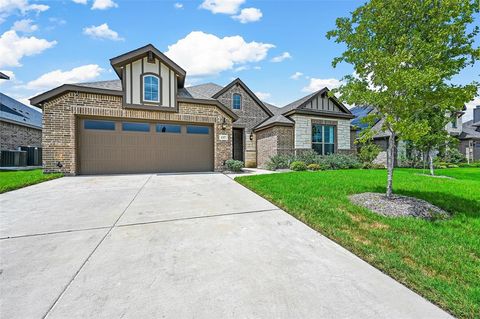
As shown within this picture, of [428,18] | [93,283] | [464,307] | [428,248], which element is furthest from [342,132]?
[93,283]

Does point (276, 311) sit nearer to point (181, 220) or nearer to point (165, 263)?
point (165, 263)

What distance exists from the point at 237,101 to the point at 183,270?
15181 millimetres

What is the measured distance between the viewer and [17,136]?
1434 cm

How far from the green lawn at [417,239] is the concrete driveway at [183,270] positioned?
226 mm

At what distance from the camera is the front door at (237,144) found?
54.6 ft

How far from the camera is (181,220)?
3.87 meters

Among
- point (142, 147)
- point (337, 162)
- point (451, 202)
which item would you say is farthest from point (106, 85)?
point (337, 162)

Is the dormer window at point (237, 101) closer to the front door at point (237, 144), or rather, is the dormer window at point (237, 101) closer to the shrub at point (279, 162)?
the front door at point (237, 144)

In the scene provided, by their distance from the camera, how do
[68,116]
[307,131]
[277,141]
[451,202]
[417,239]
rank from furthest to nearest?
1. [307,131]
2. [277,141]
3. [68,116]
4. [451,202]
5. [417,239]

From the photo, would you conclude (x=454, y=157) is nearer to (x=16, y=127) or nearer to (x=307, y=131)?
(x=307, y=131)

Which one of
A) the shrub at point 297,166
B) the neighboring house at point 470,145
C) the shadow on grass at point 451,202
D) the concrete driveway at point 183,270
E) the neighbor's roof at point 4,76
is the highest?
the neighbor's roof at point 4,76

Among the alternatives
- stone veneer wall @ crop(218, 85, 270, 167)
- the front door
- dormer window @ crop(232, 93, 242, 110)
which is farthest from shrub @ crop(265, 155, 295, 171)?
dormer window @ crop(232, 93, 242, 110)

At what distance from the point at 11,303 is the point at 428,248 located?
468cm

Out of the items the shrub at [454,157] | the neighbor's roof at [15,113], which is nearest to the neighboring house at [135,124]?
the neighbor's roof at [15,113]
